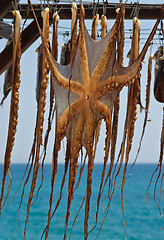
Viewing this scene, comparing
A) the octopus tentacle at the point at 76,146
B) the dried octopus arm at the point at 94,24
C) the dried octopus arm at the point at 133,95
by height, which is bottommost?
the octopus tentacle at the point at 76,146

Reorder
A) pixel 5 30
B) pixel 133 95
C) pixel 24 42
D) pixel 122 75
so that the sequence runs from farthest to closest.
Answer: pixel 5 30 < pixel 24 42 < pixel 133 95 < pixel 122 75

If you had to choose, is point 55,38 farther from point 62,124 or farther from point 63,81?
point 62,124

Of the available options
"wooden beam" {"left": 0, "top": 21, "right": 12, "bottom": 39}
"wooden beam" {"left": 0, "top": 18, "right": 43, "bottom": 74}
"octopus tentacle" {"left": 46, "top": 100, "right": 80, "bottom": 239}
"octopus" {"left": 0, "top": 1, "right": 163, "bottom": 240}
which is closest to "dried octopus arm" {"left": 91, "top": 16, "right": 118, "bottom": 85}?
"octopus" {"left": 0, "top": 1, "right": 163, "bottom": 240}

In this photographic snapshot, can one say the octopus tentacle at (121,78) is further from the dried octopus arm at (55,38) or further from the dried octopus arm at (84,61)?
the dried octopus arm at (55,38)

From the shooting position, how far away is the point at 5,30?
2293 mm

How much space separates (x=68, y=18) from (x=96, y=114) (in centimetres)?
78

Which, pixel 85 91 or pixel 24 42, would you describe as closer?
pixel 85 91

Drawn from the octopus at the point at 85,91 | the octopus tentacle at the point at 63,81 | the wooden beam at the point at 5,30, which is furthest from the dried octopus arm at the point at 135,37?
the wooden beam at the point at 5,30

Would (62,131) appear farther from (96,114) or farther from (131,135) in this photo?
(131,135)

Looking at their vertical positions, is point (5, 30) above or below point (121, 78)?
above

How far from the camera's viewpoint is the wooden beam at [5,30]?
89.5 inches

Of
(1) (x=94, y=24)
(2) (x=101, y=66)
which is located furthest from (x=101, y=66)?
(1) (x=94, y=24)

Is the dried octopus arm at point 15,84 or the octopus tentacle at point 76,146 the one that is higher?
the dried octopus arm at point 15,84

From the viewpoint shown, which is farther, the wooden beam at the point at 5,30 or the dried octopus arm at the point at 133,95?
the wooden beam at the point at 5,30
